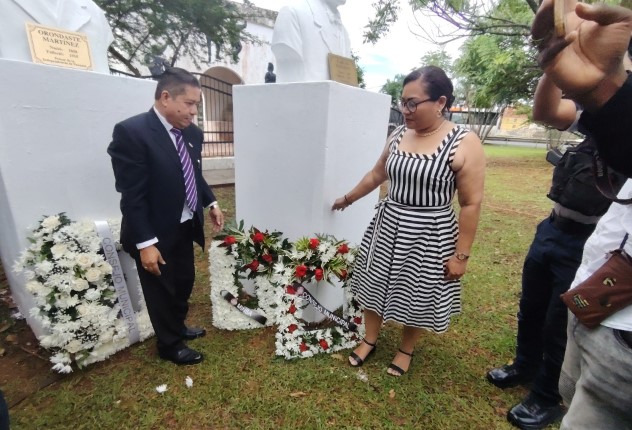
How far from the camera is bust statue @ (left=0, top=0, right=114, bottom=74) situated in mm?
2004

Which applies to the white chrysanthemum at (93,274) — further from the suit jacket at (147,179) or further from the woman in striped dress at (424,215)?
the woman in striped dress at (424,215)

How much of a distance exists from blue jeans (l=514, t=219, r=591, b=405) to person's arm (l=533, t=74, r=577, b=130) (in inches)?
27.2

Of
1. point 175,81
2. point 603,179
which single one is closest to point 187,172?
point 175,81

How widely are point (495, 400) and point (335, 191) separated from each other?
174 centimetres

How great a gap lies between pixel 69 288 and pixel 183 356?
833 mm

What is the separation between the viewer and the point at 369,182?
2.36m

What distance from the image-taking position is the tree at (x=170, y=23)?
Answer: 6.04 meters

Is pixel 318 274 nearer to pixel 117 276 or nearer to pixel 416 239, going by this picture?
pixel 416 239

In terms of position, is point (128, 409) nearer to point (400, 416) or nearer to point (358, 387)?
point (358, 387)

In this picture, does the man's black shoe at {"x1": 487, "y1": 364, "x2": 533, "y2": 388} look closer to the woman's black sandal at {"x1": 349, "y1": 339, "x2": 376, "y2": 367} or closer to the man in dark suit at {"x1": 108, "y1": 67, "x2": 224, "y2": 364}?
the woman's black sandal at {"x1": 349, "y1": 339, "x2": 376, "y2": 367}

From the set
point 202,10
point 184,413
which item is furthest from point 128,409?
point 202,10

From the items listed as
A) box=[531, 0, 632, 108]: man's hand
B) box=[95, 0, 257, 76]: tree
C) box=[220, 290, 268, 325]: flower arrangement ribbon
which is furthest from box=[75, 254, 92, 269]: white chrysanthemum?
box=[95, 0, 257, 76]: tree

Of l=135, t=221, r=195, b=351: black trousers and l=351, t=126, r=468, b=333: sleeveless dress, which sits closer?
l=351, t=126, r=468, b=333: sleeveless dress

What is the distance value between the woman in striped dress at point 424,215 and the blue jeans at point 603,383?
898 mm
